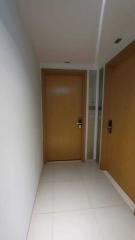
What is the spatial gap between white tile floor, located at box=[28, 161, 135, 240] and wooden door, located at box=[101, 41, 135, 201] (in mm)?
291

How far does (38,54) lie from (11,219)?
7.21 ft

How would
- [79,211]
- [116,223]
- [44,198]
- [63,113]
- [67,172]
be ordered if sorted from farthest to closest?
[63,113] < [67,172] < [44,198] < [79,211] < [116,223]

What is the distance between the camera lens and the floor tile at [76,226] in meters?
1.37

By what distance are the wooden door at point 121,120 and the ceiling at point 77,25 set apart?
0.25 metres

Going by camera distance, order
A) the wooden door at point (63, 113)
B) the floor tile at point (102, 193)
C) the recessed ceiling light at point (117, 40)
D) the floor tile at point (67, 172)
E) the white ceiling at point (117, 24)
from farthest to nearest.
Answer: the wooden door at point (63, 113)
the floor tile at point (67, 172)
the floor tile at point (102, 193)
the recessed ceiling light at point (117, 40)
the white ceiling at point (117, 24)

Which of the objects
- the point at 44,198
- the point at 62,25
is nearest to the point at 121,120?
the point at 62,25

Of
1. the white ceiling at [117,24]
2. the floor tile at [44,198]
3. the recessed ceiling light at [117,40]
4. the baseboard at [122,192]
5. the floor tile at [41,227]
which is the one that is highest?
the recessed ceiling light at [117,40]

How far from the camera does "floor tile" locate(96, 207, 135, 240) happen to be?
1.38 m

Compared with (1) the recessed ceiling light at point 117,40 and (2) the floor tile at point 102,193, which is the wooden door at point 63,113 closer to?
(2) the floor tile at point 102,193

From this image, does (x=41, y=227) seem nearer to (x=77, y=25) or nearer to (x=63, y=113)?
(x=63, y=113)

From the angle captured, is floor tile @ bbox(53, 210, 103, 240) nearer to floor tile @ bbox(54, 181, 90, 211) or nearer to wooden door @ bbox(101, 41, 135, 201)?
floor tile @ bbox(54, 181, 90, 211)

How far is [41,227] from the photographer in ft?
4.82

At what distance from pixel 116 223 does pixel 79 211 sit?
0.44 metres

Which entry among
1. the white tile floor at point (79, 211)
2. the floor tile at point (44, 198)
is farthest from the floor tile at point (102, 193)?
the floor tile at point (44, 198)
